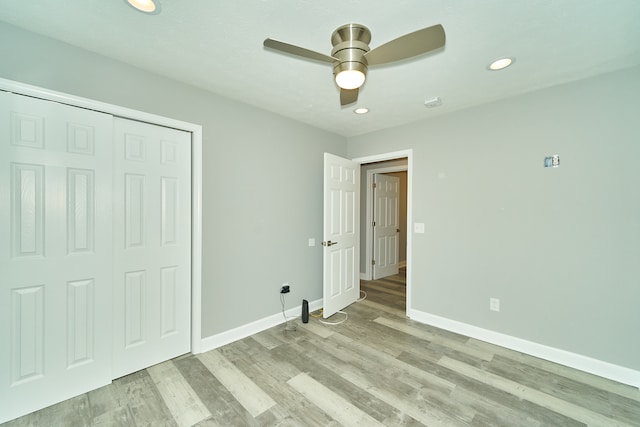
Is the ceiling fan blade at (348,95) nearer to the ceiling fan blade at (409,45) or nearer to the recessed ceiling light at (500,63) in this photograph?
the ceiling fan blade at (409,45)

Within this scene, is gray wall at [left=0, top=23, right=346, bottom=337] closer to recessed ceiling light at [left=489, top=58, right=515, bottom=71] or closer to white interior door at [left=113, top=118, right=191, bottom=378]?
white interior door at [left=113, top=118, right=191, bottom=378]

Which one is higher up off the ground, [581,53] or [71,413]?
[581,53]

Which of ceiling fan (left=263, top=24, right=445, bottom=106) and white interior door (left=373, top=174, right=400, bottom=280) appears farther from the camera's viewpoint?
white interior door (left=373, top=174, right=400, bottom=280)

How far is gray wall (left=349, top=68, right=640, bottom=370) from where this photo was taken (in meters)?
2.06

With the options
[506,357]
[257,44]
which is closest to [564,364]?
[506,357]

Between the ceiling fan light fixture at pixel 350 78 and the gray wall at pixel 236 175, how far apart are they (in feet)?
5.17

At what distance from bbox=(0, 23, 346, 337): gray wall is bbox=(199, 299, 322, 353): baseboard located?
0.19ft

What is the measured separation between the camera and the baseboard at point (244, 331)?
2484mm

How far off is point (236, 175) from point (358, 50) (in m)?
1.75

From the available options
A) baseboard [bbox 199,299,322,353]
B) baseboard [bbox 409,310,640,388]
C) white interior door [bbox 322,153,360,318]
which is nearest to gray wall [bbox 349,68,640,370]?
baseboard [bbox 409,310,640,388]

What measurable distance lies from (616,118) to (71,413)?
4675 millimetres

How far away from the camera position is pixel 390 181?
5520 mm

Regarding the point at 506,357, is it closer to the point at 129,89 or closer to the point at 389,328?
the point at 389,328

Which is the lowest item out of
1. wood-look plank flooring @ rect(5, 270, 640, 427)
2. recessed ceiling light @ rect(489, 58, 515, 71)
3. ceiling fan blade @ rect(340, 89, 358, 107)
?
wood-look plank flooring @ rect(5, 270, 640, 427)
